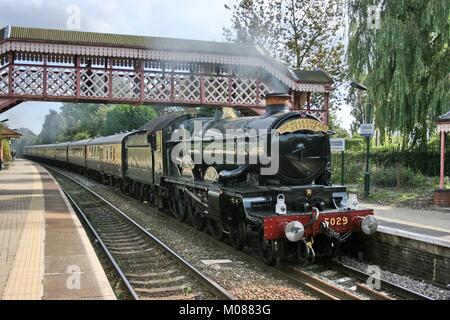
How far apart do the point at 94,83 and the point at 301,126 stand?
10.8 m

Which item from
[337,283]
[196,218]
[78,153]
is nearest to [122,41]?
[196,218]

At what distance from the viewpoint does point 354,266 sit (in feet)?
28.1

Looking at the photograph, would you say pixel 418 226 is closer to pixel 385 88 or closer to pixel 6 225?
pixel 6 225

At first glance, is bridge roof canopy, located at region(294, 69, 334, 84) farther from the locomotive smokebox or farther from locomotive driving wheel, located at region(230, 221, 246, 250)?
locomotive driving wheel, located at region(230, 221, 246, 250)

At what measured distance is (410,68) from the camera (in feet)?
67.7

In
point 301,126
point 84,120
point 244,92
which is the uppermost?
point 84,120

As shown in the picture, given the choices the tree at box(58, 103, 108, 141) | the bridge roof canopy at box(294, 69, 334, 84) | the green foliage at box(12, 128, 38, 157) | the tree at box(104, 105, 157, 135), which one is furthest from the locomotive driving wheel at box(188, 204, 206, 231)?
the green foliage at box(12, 128, 38, 157)

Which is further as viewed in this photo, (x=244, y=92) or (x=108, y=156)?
(x=108, y=156)

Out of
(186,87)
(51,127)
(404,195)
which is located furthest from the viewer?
(51,127)

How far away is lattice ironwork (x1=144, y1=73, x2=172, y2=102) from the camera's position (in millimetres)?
17791

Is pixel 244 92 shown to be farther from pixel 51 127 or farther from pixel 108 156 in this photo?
pixel 51 127

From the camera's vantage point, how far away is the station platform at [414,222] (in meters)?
8.91

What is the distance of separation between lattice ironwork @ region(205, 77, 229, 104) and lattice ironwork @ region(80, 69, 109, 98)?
3.72 meters

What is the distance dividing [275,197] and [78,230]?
4554mm
